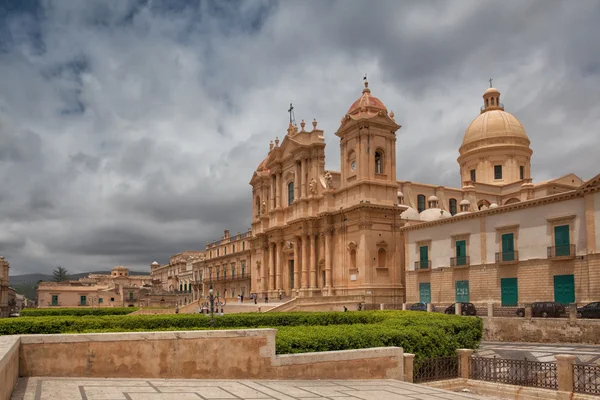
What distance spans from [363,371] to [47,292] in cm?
7676

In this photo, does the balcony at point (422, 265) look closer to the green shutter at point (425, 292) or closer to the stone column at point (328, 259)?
the green shutter at point (425, 292)

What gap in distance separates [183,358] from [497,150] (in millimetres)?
52007

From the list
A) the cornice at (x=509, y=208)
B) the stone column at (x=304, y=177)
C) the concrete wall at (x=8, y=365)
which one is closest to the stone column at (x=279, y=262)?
the stone column at (x=304, y=177)

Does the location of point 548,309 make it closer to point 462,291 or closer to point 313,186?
point 462,291

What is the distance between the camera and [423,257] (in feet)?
127

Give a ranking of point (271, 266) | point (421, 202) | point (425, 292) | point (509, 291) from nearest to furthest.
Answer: point (509, 291), point (425, 292), point (421, 202), point (271, 266)

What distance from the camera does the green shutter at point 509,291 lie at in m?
31.4

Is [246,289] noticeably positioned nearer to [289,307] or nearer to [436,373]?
[289,307]

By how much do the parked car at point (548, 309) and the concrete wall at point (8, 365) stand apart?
23.7m

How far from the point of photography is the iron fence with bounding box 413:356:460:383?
15.1m

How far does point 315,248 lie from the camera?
159 feet

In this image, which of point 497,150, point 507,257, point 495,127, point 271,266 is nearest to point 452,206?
point 497,150

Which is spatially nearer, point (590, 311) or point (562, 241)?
point (590, 311)

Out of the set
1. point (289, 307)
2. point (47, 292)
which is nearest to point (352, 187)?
point (289, 307)
